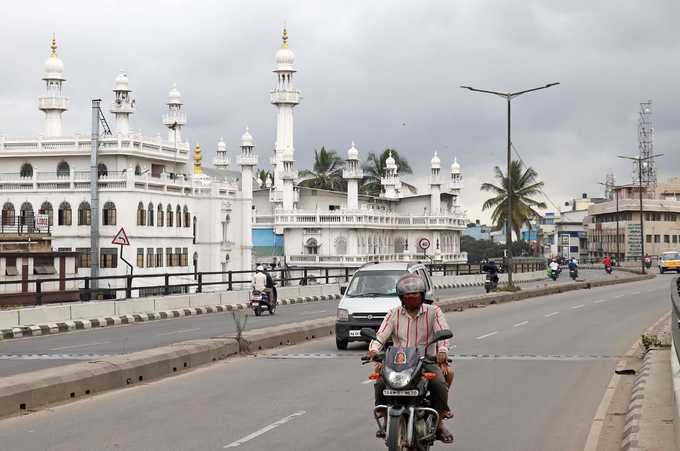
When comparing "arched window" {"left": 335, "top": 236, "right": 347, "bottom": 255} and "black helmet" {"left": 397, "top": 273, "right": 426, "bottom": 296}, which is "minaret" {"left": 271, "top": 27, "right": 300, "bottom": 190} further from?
"black helmet" {"left": 397, "top": 273, "right": 426, "bottom": 296}

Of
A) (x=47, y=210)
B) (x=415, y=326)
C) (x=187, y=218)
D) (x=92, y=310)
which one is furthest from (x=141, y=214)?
(x=415, y=326)

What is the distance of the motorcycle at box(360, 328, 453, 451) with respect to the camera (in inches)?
325

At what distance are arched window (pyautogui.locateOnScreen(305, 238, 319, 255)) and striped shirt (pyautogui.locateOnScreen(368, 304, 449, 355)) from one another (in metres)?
83.0

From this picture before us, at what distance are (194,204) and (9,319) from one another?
2286 inches

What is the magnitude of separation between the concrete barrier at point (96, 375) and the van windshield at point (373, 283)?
151 inches

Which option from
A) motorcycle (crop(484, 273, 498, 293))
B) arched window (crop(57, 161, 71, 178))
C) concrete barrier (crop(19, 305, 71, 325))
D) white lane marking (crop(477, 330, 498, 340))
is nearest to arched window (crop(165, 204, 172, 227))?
arched window (crop(57, 161, 71, 178))

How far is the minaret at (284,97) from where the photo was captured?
331 feet

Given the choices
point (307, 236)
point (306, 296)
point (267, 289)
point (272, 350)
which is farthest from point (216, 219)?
point (272, 350)

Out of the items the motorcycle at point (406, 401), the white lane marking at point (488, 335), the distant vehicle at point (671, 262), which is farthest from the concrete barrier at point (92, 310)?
the distant vehicle at point (671, 262)

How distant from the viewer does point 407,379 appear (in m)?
8.38

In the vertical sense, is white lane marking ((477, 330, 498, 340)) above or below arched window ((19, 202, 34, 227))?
below

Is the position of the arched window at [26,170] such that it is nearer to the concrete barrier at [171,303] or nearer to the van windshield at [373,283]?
the concrete barrier at [171,303]

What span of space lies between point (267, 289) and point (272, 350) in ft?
41.4

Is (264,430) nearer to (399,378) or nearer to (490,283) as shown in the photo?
(399,378)
